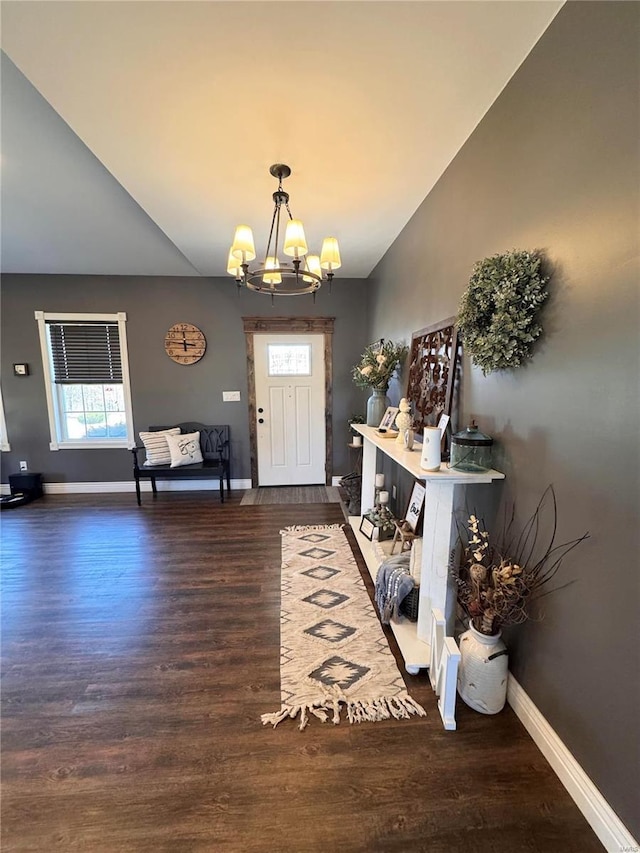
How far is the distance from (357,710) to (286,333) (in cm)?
379

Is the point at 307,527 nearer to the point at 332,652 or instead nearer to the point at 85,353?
the point at 332,652

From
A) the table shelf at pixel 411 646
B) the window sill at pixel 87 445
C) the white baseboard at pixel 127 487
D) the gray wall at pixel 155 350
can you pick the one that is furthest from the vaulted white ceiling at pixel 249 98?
the white baseboard at pixel 127 487

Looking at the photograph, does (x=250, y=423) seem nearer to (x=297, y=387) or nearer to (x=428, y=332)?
(x=297, y=387)

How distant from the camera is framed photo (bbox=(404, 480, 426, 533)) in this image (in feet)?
7.82

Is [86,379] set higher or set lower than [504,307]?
lower

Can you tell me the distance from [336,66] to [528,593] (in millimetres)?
2133

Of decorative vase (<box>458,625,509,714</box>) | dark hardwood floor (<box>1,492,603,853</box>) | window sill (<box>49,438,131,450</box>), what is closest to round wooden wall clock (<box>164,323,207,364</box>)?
window sill (<box>49,438,131,450</box>)

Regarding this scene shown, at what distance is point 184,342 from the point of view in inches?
170

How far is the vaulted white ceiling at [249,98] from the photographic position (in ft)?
3.79

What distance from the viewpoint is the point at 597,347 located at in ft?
3.39

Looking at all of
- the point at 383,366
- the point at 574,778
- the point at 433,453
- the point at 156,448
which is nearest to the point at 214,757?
the point at 574,778

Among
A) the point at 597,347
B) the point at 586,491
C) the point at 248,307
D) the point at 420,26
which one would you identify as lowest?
the point at 586,491

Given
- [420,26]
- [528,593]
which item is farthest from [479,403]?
[420,26]

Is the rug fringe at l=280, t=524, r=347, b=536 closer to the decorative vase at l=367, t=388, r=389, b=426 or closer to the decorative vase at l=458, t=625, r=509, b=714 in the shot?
the decorative vase at l=367, t=388, r=389, b=426
